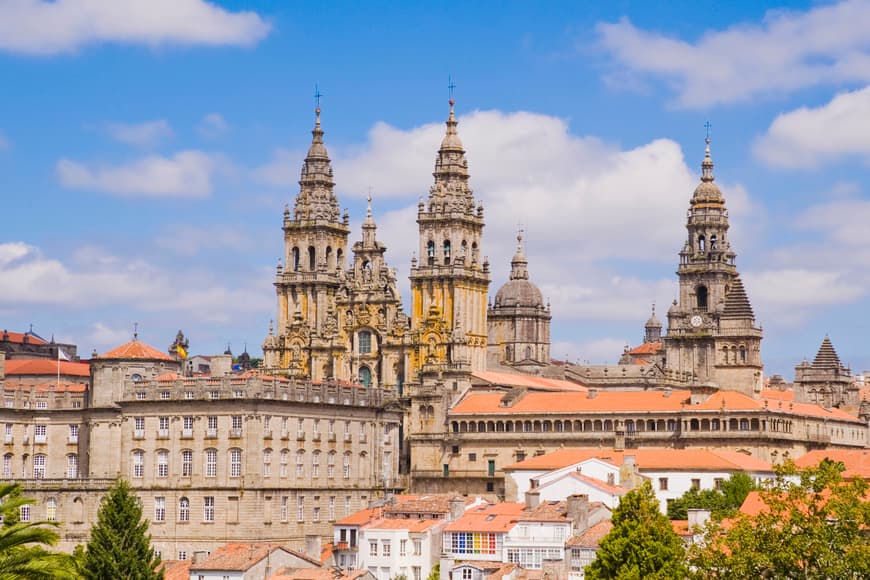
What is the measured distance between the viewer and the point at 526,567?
337ft

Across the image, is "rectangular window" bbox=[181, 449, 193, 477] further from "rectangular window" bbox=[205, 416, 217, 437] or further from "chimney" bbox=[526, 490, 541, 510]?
"chimney" bbox=[526, 490, 541, 510]

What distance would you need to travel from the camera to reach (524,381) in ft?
Answer: 527

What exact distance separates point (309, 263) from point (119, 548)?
72.1m

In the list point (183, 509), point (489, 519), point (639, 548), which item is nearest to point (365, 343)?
point (183, 509)

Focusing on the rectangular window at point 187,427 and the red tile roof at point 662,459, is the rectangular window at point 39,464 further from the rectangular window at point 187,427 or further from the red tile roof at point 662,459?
the red tile roof at point 662,459

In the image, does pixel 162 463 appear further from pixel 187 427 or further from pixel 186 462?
pixel 187 427

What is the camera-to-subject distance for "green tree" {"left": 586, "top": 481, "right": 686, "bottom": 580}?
78.7 metres

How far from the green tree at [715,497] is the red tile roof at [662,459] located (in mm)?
3895

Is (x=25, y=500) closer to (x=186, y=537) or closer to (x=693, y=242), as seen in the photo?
(x=186, y=537)

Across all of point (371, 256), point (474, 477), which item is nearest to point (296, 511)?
point (474, 477)

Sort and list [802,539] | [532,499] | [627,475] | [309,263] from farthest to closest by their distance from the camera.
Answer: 1. [309,263]
2. [627,475]
3. [532,499]
4. [802,539]

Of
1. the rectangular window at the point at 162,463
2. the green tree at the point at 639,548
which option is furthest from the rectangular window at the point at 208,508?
the green tree at the point at 639,548

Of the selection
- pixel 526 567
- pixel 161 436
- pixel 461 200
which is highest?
pixel 461 200

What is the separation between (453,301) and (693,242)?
46.3 metres
